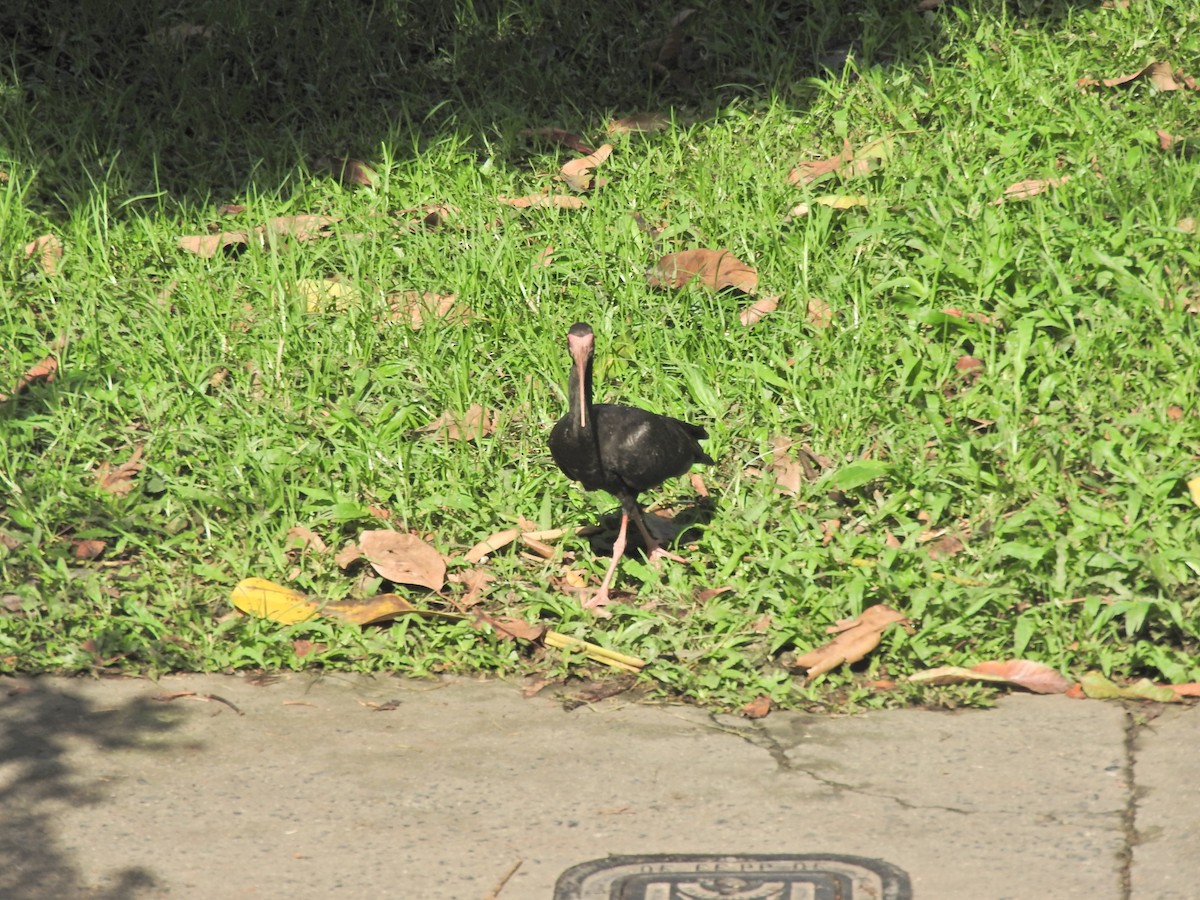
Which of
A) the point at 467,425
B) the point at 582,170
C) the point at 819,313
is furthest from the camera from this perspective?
the point at 582,170

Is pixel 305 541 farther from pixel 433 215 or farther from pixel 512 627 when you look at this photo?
pixel 433 215

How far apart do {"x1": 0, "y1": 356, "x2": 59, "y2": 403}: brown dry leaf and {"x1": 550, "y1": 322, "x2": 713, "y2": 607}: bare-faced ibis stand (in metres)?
2.46

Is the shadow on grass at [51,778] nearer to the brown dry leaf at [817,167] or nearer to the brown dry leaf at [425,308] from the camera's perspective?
the brown dry leaf at [425,308]

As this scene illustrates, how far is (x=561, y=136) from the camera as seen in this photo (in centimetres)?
794

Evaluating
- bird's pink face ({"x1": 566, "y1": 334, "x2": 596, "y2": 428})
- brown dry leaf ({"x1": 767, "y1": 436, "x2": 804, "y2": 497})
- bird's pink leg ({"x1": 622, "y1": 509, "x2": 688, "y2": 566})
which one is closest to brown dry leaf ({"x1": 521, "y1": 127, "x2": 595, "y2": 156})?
brown dry leaf ({"x1": 767, "y1": 436, "x2": 804, "y2": 497})

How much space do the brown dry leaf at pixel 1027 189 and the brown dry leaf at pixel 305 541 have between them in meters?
3.37

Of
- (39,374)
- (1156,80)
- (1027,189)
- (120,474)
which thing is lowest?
(120,474)

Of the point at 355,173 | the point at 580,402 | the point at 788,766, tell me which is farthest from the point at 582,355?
the point at 355,173

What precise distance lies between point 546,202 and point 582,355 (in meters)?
2.22

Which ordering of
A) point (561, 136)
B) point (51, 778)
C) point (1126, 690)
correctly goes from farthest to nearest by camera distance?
point (561, 136)
point (1126, 690)
point (51, 778)

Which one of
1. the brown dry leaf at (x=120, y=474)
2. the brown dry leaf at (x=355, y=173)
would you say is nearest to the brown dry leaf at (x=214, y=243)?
the brown dry leaf at (x=355, y=173)

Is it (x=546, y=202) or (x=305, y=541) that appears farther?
(x=546, y=202)

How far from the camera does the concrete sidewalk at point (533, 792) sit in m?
3.66

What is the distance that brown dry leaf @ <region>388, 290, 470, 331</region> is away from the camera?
21.5ft
